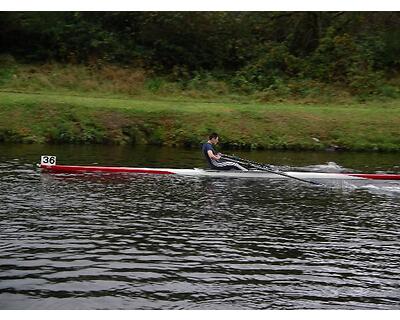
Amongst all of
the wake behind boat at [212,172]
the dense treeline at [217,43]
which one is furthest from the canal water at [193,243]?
the dense treeline at [217,43]

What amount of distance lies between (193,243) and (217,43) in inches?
1464

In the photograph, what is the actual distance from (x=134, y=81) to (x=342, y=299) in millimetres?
34893

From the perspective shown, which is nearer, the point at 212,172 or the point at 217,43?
the point at 212,172

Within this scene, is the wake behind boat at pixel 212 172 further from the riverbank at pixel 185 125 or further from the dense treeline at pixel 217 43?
the dense treeline at pixel 217 43

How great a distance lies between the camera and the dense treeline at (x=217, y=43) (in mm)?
46125

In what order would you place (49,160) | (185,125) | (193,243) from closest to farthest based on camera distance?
1. (193,243)
2. (49,160)
3. (185,125)

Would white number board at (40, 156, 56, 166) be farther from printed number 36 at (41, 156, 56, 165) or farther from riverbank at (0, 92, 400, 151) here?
riverbank at (0, 92, 400, 151)

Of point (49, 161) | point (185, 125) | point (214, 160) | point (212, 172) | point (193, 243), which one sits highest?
point (185, 125)

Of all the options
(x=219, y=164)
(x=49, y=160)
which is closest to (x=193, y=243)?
(x=219, y=164)

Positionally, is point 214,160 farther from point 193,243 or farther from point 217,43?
point 217,43

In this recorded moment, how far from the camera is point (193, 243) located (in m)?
13.5

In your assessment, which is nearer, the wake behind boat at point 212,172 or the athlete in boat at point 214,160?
the wake behind boat at point 212,172

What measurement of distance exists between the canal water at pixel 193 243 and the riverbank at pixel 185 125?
1002cm

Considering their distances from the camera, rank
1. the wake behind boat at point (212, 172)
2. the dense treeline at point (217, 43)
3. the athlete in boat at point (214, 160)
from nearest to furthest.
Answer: the wake behind boat at point (212, 172), the athlete in boat at point (214, 160), the dense treeline at point (217, 43)
